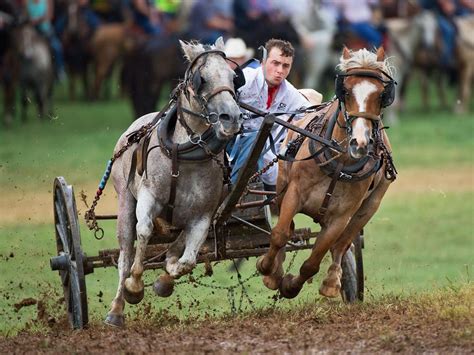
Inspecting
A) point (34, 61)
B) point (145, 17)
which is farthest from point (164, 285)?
point (145, 17)

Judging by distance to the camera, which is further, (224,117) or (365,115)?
(365,115)

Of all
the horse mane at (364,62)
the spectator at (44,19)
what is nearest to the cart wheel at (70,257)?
the horse mane at (364,62)

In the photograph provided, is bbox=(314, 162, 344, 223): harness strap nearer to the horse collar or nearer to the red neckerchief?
the horse collar

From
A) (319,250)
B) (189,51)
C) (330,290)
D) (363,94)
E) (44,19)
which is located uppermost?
(44,19)

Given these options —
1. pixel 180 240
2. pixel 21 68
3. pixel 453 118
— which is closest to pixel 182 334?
pixel 180 240

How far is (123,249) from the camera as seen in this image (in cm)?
1021

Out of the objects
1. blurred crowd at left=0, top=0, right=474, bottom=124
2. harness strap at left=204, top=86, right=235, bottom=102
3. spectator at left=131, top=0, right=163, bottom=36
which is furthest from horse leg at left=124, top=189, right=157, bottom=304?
spectator at left=131, top=0, right=163, bottom=36

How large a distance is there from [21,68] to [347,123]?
57.9 ft

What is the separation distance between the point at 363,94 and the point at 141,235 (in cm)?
162

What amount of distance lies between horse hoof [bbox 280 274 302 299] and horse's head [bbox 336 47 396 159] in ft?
4.31

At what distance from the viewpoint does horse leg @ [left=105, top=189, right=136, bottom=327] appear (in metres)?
10.1

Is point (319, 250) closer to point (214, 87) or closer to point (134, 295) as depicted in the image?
point (134, 295)

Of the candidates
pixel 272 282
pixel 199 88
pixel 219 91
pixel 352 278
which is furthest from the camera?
pixel 352 278

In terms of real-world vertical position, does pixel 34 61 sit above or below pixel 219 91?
above
